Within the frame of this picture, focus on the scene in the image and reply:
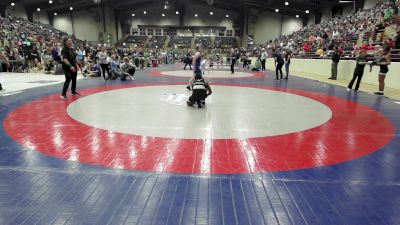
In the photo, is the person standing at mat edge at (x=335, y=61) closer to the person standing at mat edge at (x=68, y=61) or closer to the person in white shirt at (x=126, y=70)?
the person in white shirt at (x=126, y=70)

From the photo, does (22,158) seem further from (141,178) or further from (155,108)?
(155,108)

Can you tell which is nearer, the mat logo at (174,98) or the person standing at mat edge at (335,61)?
the mat logo at (174,98)

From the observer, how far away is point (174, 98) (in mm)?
8250

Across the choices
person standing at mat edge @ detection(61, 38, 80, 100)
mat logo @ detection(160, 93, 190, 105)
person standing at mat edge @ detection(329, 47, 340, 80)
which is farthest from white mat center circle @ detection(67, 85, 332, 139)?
person standing at mat edge @ detection(329, 47, 340, 80)

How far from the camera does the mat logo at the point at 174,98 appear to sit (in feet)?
25.0

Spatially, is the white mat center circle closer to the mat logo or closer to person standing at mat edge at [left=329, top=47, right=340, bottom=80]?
the mat logo

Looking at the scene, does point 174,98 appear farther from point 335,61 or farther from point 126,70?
point 335,61

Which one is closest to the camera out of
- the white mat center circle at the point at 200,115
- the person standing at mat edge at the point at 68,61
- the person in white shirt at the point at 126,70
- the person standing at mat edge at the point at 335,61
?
the white mat center circle at the point at 200,115

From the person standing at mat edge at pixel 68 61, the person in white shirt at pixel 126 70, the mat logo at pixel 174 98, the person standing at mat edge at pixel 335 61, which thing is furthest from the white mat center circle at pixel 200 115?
the person standing at mat edge at pixel 335 61

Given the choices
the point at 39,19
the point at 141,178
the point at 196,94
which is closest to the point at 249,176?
the point at 141,178

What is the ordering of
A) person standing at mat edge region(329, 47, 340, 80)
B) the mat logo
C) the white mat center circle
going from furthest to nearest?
person standing at mat edge region(329, 47, 340, 80) → the mat logo → the white mat center circle

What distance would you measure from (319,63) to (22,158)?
61.2 feet

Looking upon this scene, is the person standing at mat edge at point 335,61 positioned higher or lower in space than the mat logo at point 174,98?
higher

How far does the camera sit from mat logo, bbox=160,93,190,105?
25.0ft
